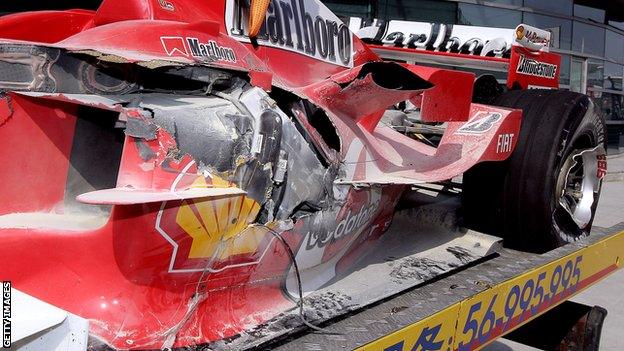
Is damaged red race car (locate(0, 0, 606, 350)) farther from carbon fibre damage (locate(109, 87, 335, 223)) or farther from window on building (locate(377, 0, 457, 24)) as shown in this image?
window on building (locate(377, 0, 457, 24))

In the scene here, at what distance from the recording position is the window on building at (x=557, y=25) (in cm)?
1698

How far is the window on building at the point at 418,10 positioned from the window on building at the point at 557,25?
2.59 metres

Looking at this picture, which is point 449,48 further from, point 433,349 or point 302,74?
point 433,349

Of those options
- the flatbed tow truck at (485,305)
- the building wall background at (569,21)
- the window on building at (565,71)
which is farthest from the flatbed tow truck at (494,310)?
the window on building at (565,71)

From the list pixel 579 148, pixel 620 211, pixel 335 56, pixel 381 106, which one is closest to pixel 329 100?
pixel 381 106

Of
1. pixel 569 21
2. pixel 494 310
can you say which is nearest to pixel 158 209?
pixel 494 310

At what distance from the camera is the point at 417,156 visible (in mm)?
3572

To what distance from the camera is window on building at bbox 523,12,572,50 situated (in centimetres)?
1698

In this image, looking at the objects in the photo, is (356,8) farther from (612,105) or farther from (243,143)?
(243,143)

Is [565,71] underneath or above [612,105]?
above

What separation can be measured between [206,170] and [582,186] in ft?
9.19

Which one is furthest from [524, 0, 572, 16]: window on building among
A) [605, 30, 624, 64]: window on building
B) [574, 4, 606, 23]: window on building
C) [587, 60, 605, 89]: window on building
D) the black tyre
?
the black tyre

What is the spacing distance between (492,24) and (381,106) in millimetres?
14097

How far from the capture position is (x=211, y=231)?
6.66 feet
